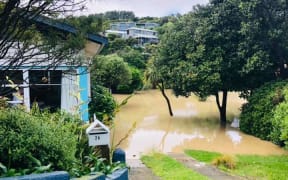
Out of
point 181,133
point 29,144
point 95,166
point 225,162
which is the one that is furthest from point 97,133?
point 181,133

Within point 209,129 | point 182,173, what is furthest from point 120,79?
point 182,173

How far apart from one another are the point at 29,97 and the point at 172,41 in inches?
401

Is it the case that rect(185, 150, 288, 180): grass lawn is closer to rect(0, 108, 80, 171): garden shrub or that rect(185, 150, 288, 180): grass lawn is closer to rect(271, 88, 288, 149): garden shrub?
rect(271, 88, 288, 149): garden shrub

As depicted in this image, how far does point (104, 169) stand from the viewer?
14.3 feet

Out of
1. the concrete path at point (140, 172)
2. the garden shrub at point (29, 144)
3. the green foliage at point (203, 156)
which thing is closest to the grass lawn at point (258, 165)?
the green foliage at point (203, 156)

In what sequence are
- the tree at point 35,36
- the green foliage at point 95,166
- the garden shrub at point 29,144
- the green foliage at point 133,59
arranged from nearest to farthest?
1. the garden shrub at point 29,144
2. the tree at point 35,36
3. the green foliage at point 95,166
4. the green foliage at point 133,59

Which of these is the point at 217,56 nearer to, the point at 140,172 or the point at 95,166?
the point at 140,172

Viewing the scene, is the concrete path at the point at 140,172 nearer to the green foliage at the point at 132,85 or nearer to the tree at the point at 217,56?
the tree at the point at 217,56

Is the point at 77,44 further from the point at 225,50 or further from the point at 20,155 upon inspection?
the point at 225,50

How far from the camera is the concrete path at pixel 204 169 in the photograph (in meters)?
8.44

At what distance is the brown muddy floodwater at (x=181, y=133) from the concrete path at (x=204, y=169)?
1676 mm

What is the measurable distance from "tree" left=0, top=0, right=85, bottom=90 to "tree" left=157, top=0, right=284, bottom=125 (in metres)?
13.0

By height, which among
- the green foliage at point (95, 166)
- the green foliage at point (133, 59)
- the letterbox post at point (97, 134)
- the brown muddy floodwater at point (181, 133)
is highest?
the green foliage at point (133, 59)

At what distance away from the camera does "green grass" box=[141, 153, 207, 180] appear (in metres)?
8.11
